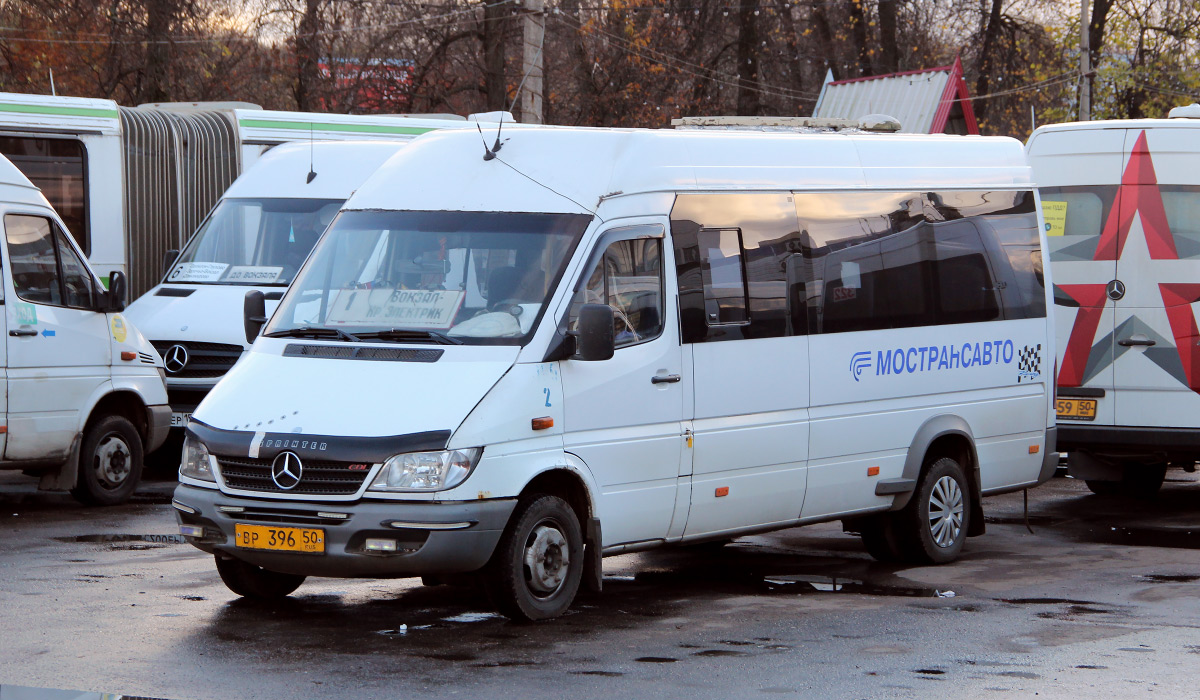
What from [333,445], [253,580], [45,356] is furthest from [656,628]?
[45,356]

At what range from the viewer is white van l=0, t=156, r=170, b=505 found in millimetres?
11461

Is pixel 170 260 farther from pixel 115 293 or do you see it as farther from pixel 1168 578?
pixel 1168 578

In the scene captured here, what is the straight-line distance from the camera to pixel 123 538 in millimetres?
10688

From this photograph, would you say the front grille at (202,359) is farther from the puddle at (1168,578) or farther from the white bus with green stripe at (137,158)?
the puddle at (1168,578)

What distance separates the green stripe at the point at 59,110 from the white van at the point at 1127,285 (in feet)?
30.4

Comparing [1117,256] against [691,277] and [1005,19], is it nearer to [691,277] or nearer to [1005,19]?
[691,277]

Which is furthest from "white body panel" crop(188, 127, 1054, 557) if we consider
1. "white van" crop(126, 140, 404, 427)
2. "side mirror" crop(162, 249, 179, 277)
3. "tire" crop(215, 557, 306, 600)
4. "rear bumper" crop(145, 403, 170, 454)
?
"side mirror" crop(162, 249, 179, 277)

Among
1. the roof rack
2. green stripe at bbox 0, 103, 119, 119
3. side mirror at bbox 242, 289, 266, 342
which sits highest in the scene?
green stripe at bbox 0, 103, 119, 119

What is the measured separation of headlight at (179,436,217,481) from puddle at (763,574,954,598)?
329 centimetres

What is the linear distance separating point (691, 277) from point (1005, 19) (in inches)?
1318

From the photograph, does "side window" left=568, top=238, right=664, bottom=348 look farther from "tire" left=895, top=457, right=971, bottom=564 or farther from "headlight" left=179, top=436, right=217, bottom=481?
"tire" left=895, top=457, right=971, bottom=564

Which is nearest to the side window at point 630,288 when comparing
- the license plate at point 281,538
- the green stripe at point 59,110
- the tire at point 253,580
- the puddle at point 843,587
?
the license plate at point 281,538

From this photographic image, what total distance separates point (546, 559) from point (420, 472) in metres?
0.90

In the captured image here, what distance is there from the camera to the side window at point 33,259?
11.5 meters
